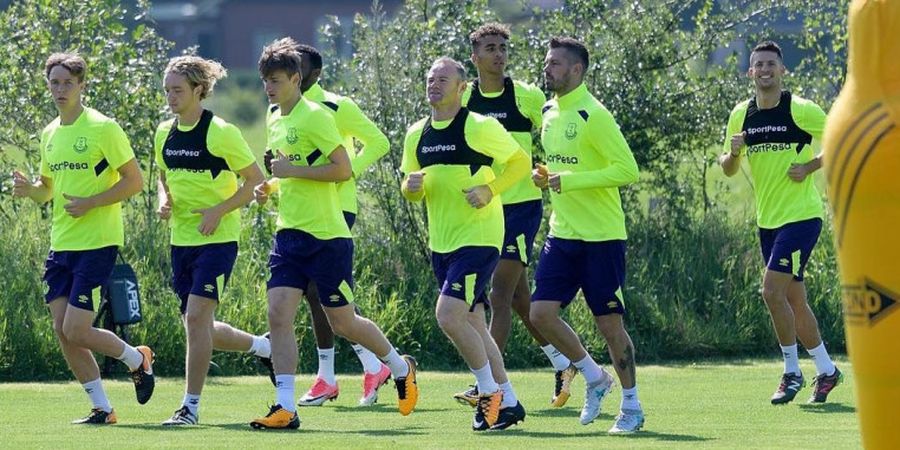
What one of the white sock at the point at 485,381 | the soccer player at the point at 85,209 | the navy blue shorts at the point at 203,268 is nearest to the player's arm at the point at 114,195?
the soccer player at the point at 85,209

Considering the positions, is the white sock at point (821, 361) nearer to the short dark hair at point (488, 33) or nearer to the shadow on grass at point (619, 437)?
the shadow on grass at point (619, 437)

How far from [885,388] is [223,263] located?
22.9 feet

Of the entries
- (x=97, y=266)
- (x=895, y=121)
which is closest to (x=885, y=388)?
(x=895, y=121)

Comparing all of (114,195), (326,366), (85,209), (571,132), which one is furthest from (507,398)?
(85,209)

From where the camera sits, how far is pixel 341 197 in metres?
11.5

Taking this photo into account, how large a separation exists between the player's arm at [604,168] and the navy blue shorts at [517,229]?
1595 mm

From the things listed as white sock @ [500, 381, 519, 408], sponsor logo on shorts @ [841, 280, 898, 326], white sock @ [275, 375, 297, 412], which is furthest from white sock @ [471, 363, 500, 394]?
sponsor logo on shorts @ [841, 280, 898, 326]

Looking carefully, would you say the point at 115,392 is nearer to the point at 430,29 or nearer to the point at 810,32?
the point at 430,29

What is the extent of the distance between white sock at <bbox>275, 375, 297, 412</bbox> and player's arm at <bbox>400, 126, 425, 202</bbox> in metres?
1.29

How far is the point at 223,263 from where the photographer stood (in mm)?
9992

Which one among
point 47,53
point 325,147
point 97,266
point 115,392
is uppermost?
point 47,53

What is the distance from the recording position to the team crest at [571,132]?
32.2 ft

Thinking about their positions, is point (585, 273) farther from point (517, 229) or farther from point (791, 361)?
point (791, 361)

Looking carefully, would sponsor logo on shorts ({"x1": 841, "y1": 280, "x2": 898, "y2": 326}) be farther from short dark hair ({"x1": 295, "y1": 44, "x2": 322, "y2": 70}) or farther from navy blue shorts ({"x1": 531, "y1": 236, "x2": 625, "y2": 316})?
short dark hair ({"x1": 295, "y1": 44, "x2": 322, "y2": 70})
